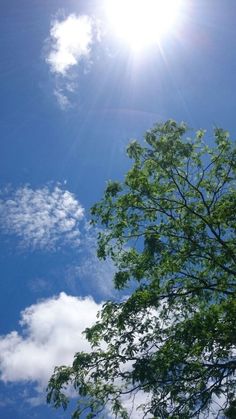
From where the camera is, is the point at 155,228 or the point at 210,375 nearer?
the point at 210,375

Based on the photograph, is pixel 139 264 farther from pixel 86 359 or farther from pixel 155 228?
pixel 86 359

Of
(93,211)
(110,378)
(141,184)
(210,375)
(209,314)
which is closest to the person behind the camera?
(209,314)

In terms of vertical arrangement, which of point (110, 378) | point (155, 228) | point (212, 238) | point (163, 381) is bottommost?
point (163, 381)

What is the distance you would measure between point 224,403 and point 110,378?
406 centimetres

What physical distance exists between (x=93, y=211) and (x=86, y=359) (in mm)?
5851

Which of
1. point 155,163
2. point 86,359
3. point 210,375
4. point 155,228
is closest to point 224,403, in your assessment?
point 210,375

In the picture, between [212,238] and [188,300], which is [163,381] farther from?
[212,238]

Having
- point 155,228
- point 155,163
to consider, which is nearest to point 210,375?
point 155,228

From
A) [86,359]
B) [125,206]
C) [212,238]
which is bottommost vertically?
[86,359]

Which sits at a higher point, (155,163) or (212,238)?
(155,163)

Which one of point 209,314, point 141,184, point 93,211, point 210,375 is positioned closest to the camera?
point 209,314

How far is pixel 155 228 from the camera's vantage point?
17.0 metres

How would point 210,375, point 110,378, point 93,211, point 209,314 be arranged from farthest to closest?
point 93,211 < point 110,378 < point 210,375 < point 209,314

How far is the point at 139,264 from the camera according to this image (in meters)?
16.9
